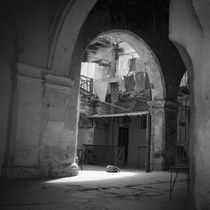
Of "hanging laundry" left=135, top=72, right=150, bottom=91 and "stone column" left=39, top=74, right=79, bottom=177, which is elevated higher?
"hanging laundry" left=135, top=72, right=150, bottom=91

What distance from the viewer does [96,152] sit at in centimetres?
1884

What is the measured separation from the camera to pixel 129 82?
752 inches

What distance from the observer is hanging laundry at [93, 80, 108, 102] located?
20109 millimetres

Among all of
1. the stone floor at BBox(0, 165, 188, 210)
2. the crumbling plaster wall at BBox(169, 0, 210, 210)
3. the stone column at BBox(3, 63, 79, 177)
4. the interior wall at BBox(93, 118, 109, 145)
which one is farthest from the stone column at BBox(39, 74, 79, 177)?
the interior wall at BBox(93, 118, 109, 145)

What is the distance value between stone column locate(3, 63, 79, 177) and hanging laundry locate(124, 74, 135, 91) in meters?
10.6

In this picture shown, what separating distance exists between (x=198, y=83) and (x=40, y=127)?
210 inches

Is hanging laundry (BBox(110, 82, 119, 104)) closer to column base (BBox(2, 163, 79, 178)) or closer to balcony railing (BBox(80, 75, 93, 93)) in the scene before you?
balcony railing (BBox(80, 75, 93, 93))

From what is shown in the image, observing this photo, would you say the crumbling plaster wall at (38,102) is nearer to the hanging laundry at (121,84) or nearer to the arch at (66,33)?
the arch at (66,33)

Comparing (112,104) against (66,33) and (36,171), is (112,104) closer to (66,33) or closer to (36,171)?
(66,33)

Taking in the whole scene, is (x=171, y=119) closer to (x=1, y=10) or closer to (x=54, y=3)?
(x=54, y=3)

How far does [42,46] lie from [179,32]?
5.18 metres

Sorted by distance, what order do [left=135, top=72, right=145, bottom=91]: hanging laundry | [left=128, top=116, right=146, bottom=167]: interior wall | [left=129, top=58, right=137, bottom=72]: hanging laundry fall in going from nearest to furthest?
1. [left=135, top=72, right=145, bottom=91]: hanging laundry
2. [left=128, top=116, right=146, bottom=167]: interior wall
3. [left=129, top=58, right=137, bottom=72]: hanging laundry

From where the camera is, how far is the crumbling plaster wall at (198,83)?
9.86 feet

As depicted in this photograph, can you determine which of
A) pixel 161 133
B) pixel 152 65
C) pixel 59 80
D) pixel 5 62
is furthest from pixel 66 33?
pixel 161 133
